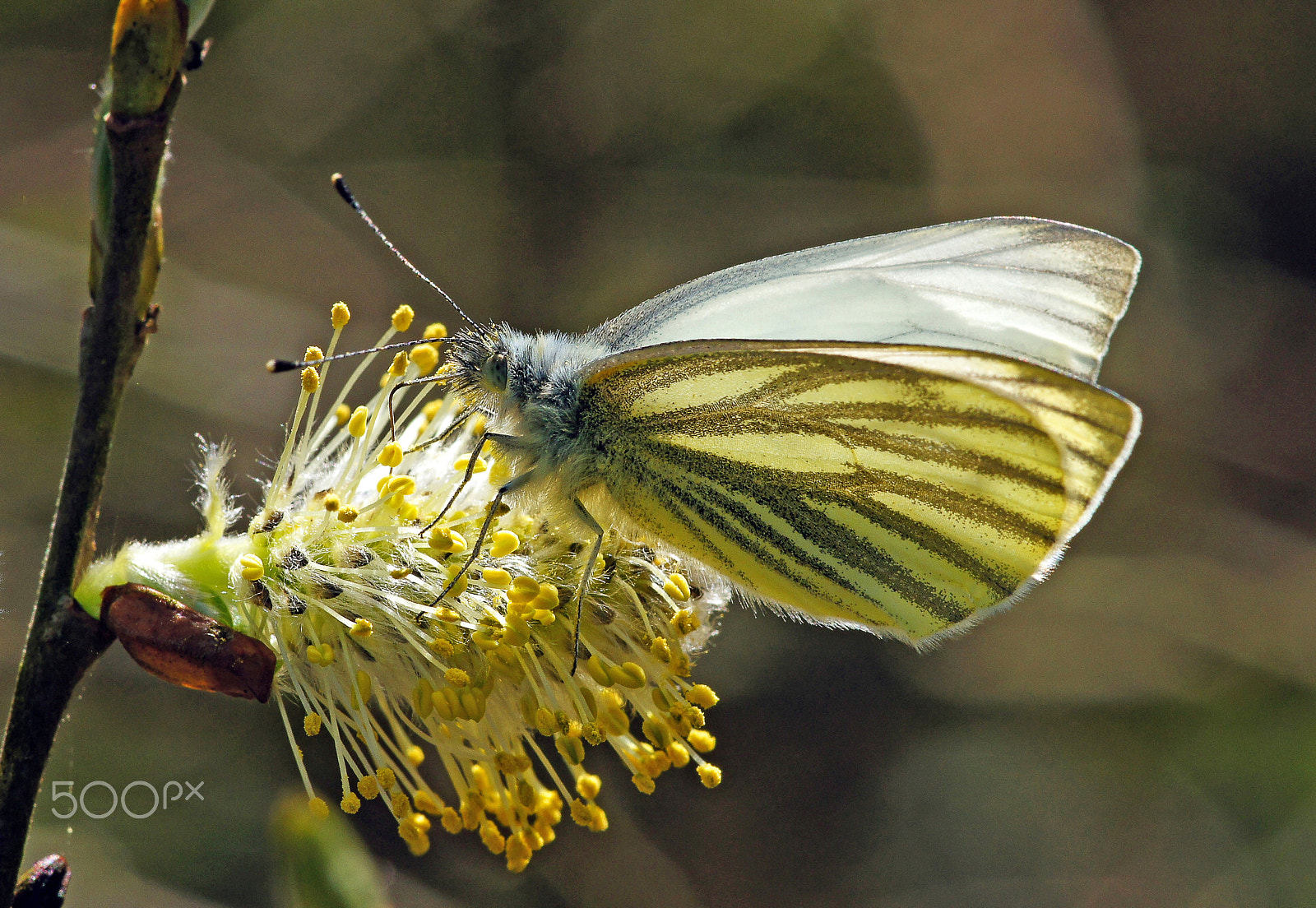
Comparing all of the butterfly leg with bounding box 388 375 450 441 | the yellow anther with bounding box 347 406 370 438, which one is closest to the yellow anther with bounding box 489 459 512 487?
the butterfly leg with bounding box 388 375 450 441

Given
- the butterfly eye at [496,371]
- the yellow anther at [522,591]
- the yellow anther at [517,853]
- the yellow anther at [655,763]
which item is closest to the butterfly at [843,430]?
the butterfly eye at [496,371]

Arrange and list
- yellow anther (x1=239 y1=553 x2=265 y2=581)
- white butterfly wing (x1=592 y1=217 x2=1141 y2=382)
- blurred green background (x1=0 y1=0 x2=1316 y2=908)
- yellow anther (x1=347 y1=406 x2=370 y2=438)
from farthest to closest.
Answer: blurred green background (x1=0 y1=0 x2=1316 y2=908), white butterfly wing (x1=592 y1=217 x2=1141 y2=382), yellow anther (x1=347 y1=406 x2=370 y2=438), yellow anther (x1=239 y1=553 x2=265 y2=581)

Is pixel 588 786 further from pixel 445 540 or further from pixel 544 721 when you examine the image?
pixel 445 540

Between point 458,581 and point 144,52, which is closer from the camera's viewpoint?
point 144,52

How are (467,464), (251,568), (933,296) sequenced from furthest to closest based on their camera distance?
(933,296)
(467,464)
(251,568)

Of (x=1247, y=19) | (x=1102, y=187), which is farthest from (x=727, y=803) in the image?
(x=1247, y=19)

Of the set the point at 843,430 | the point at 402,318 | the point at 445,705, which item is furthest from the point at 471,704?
the point at 843,430

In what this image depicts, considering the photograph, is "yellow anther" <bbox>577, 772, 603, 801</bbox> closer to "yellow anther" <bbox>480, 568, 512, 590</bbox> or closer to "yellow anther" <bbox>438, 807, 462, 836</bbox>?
"yellow anther" <bbox>438, 807, 462, 836</bbox>

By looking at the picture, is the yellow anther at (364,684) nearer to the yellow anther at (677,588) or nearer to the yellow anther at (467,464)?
the yellow anther at (467,464)
